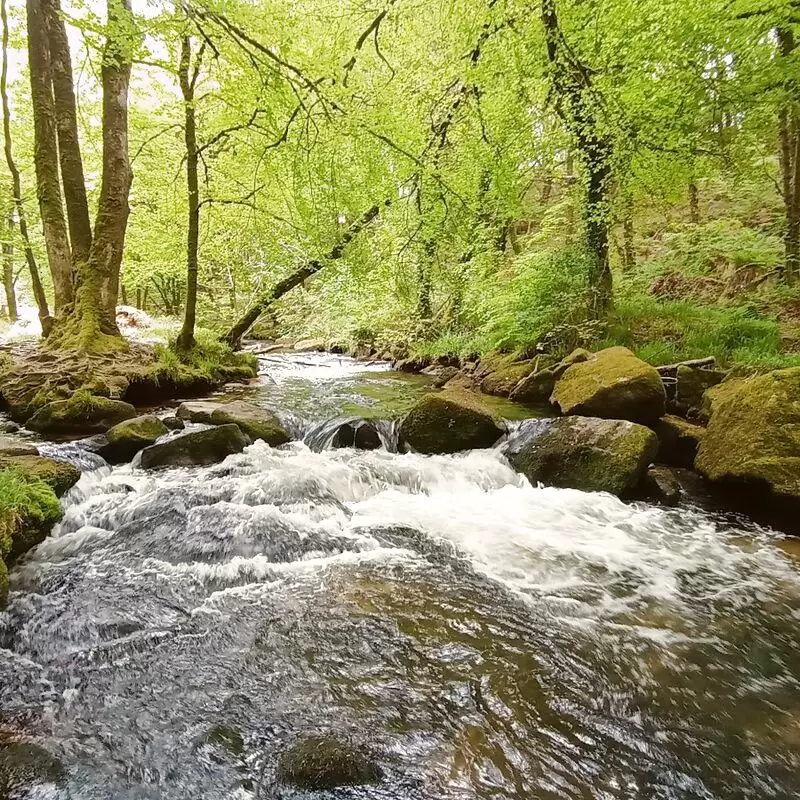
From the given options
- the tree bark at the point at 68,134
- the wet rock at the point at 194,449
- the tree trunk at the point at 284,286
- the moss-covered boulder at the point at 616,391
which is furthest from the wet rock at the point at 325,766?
the tree bark at the point at 68,134

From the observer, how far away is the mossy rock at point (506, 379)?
10.1 metres

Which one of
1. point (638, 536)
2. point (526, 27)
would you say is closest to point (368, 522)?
point (638, 536)

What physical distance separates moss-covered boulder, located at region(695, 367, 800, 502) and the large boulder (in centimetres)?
66

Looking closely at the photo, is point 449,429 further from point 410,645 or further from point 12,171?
point 12,171

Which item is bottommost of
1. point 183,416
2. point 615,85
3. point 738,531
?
point 738,531

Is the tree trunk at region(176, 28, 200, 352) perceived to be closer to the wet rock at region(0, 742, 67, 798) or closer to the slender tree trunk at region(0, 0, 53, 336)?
the slender tree trunk at region(0, 0, 53, 336)

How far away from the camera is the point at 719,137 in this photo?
7.83 meters

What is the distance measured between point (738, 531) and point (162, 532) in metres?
5.42

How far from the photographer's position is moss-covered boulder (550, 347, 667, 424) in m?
6.75

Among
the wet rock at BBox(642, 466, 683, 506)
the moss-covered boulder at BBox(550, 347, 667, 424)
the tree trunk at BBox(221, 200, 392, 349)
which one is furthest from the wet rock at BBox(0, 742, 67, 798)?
the tree trunk at BBox(221, 200, 392, 349)

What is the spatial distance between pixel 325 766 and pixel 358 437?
5.29 metres

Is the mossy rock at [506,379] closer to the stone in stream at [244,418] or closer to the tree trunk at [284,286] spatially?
the tree trunk at [284,286]

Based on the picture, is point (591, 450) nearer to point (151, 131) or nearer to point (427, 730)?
point (427, 730)

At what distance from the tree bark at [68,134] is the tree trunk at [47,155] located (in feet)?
0.51
